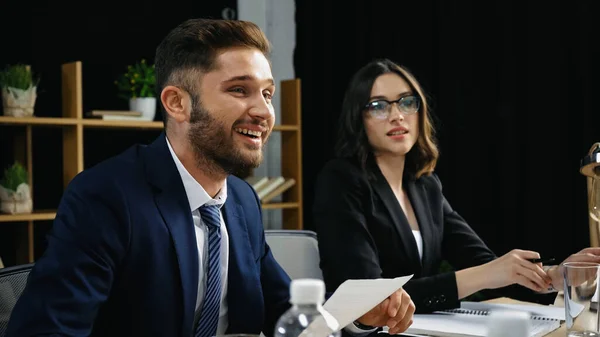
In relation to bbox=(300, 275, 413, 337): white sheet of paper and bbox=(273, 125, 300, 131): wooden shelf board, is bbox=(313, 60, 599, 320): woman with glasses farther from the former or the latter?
bbox=(273, 125, 300, 131): wooden shelf board

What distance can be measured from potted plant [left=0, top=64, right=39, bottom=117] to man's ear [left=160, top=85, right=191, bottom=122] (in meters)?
2.19

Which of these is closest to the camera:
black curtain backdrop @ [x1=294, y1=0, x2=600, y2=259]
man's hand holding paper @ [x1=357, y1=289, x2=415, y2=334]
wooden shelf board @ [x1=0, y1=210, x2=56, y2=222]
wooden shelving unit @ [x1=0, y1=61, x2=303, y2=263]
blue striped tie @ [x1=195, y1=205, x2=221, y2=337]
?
man's hand holding paper @ [x1=357, y1=289, x2=415, y2=334]

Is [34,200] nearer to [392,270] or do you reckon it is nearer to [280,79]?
[280,79]

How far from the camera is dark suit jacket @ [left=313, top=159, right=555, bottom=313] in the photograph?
2.11 metres

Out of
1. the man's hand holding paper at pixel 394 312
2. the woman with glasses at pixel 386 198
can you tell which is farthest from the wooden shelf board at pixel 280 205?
the man's hand holding paper at pixel 394 312

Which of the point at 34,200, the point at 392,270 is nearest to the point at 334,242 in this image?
the point at 392,270

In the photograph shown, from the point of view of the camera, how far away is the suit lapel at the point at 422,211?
2.29 metres

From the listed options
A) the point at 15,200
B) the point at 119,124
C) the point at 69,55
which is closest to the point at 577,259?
the point at 119,124

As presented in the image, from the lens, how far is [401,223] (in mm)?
2238

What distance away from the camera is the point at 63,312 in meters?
1.15

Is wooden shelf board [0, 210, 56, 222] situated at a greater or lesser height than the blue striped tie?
lesser

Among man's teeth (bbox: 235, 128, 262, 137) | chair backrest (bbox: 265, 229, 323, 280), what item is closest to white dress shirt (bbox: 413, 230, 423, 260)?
chair backrest (bbox: 265, 229, 323, 280)

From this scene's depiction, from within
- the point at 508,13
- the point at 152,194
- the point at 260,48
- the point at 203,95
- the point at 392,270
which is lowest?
the point at 392,270

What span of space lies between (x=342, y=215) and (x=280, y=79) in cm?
273
